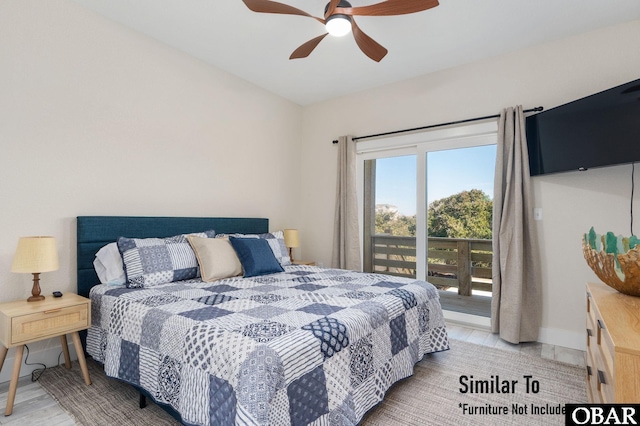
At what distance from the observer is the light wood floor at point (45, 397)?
1.80 metres

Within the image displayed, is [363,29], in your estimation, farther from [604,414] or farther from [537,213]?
[604,414]

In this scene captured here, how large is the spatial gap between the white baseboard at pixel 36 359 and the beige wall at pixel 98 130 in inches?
16.4

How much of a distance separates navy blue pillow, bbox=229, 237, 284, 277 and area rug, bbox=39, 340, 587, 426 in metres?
1.17

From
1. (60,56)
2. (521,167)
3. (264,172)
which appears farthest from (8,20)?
(521,167)

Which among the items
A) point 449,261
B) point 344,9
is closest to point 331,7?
point 344,9

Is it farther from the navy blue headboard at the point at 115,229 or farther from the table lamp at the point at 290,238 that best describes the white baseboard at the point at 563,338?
the navy blue headboard at the point at 115,229

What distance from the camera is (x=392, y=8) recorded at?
204 cm

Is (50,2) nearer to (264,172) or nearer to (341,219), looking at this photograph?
(264,172)

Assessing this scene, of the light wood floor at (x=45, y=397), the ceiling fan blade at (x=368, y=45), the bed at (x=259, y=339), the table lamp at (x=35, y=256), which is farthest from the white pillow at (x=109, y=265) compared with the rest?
the ceiling fan blade at (x=368, y=45)

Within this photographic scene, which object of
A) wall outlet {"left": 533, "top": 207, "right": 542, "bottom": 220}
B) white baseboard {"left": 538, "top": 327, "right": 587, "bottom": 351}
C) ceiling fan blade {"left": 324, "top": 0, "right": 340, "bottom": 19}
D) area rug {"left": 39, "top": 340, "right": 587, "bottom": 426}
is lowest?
area rug {"left": 39, "top": 340, "right": 587, "bottom": 426}

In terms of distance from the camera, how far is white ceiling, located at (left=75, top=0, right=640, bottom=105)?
253cm

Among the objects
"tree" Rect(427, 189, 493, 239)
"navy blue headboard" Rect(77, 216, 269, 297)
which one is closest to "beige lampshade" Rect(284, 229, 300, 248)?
"navy blue headboard" Rect(77, 216, 269, 297)

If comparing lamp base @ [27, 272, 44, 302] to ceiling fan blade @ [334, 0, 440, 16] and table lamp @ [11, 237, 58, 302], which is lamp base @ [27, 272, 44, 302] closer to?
table lamp @ [11, 237, 58, 302]

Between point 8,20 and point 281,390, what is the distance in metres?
3.02
